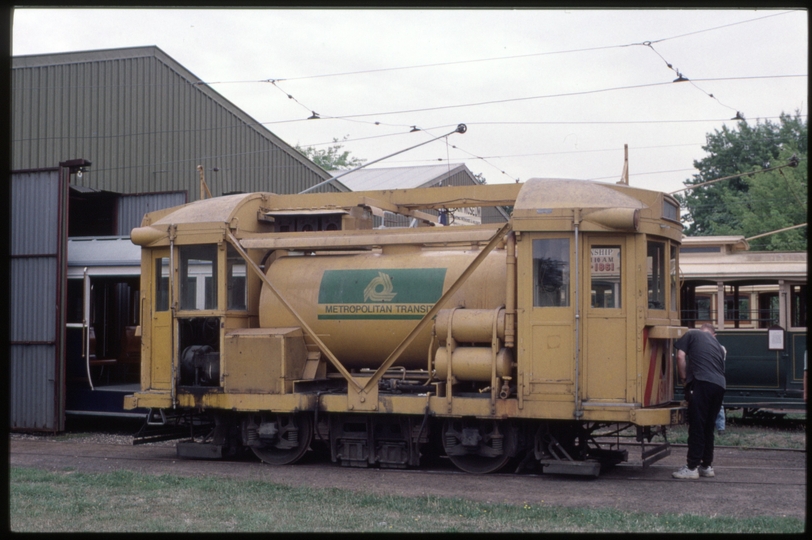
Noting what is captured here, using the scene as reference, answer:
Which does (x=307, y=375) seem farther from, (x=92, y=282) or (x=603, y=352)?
(x=92, y=282)

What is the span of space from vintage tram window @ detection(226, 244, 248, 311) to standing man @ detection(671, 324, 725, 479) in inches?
244

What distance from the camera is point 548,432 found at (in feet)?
36.0

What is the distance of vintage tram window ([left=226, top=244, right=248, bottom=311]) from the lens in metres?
12.6

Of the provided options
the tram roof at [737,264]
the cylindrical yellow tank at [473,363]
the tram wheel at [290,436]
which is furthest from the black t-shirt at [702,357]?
the tram roof at [737,264]

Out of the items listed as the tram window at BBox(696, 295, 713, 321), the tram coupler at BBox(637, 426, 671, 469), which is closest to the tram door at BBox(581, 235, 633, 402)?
the tram coupler at BBox(637, 426, 671, 469)

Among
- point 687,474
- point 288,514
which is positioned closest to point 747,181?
point 687,474

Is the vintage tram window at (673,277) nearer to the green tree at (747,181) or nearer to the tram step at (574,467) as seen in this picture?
the tram step at (574,467)

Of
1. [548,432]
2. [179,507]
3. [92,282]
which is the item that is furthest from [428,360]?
[92,282]

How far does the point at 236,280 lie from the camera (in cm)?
1280

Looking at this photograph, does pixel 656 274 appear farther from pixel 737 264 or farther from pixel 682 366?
pixel 737 264

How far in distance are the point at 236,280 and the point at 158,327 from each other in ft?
4.51

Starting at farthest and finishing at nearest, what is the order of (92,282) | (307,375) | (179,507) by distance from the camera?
(92,282) < (307,375) < (179,507)

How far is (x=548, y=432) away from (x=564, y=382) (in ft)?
2.75

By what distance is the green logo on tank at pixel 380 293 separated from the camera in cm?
1167
